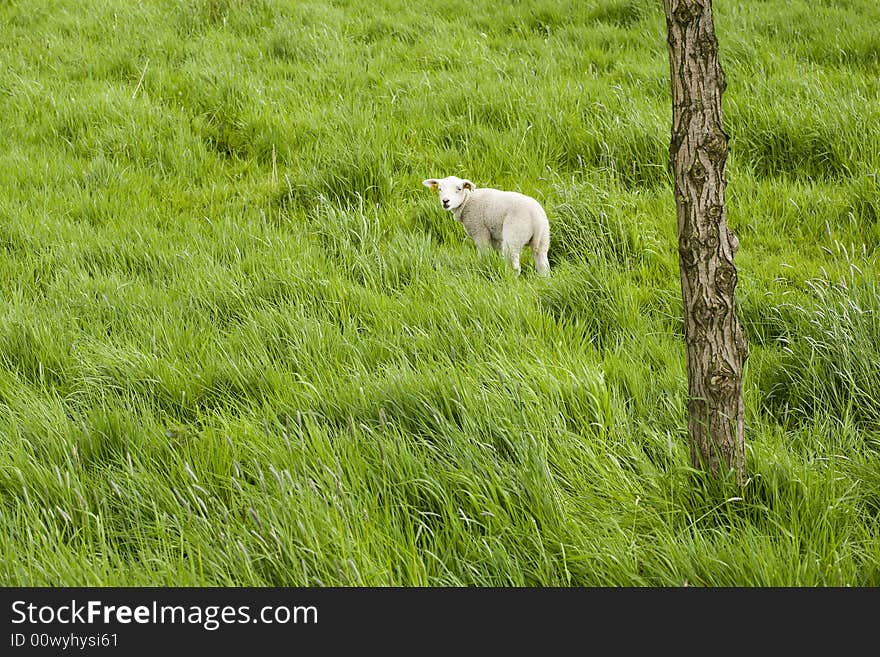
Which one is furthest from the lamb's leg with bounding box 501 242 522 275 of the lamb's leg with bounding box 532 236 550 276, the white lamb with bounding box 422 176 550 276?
the lamb's leg with bounding box 532 236 550 276

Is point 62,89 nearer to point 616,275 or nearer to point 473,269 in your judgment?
point 473,269

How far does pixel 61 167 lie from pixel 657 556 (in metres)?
5.97

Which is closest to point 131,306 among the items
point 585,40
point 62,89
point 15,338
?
point 15,338

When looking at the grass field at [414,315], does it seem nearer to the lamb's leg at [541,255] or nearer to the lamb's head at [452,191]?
the lamb's leg at [541,255]

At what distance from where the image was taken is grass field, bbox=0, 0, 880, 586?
96.2 inches

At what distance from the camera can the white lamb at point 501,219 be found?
16.0ft

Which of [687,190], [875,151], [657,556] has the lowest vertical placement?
[657,556]

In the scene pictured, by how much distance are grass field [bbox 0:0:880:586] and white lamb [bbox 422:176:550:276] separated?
0.63ft

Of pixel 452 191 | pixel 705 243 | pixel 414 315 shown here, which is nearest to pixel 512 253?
pixel 452 191

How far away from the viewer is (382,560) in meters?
2.33

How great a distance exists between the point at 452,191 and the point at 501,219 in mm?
431

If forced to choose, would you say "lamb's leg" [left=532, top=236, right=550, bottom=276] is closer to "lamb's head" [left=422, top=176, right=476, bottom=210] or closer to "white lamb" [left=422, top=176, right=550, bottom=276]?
"white lamb" [left=422, top=176, right=550, bottom=276]

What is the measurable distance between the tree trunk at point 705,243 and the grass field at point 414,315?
161 mm

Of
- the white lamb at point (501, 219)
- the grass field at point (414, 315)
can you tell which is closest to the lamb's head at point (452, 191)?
the white lamb at point (501, 219)
